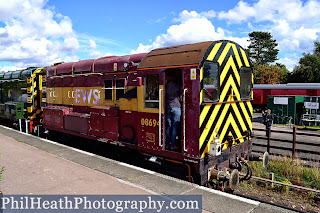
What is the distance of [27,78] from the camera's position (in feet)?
39.3

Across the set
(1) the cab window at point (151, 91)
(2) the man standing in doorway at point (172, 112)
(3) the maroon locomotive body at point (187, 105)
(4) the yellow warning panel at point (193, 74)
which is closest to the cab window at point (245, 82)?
(3) the maroon locomotive body at point (187, 105)

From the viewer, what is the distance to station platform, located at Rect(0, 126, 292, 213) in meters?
4.42

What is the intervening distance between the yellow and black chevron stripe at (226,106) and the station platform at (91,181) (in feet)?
3.33

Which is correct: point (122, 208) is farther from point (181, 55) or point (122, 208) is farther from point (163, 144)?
point (181, 55)

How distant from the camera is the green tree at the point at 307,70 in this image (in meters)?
40.9

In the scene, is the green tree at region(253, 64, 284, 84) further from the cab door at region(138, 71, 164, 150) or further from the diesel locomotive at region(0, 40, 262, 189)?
the cab door at region(138, 71, 164, 150)

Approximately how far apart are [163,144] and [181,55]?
2.04 m


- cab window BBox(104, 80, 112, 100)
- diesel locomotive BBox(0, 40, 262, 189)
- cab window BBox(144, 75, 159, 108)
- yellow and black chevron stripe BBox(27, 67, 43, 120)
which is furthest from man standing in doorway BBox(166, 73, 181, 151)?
yellow and black chevron stripe BBox(27, 67, 43, 120)

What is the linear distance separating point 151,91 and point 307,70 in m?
44.4

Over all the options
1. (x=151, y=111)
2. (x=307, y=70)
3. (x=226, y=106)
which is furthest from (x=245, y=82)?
(x=307, y=70)

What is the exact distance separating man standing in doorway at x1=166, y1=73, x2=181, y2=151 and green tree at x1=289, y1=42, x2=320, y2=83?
4350 cm

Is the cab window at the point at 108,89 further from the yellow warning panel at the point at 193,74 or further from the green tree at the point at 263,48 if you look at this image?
the green tree at the point at 263,48

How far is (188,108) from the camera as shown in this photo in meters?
5.10

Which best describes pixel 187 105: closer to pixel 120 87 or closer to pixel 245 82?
pixel 245 82
